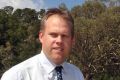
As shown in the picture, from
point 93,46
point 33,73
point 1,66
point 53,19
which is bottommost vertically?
point 1,66

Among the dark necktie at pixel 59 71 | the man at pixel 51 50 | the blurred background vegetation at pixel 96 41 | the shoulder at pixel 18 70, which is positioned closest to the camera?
the shoulder at pixel 18 70

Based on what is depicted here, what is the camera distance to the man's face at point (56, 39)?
2727 millimetres

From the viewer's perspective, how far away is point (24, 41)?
4134 cm

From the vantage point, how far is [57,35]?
2721 millimetres

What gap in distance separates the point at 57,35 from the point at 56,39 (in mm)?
28

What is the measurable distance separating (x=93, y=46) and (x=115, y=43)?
1.79m

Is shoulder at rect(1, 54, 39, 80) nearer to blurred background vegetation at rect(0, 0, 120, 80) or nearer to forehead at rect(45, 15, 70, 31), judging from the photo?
forehead at rect(45, 15, 70, 31)

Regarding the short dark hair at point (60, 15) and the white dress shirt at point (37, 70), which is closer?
the white dress shirt at point (37, 70)

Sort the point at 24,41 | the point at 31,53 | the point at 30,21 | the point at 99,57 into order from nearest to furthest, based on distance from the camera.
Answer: the point at 99,57 < the point at 31,53 < the point at 24,41 < the point at 30,21

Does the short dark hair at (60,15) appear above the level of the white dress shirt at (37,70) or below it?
above

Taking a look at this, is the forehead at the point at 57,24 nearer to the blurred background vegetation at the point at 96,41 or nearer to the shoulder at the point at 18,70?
the shoulder at the point at 18,70

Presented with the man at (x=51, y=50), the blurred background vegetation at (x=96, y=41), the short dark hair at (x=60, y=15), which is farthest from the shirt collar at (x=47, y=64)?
the blurred background vegetation at (x=96, y=41)

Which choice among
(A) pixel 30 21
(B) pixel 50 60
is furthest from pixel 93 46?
(B) pixel 50 60

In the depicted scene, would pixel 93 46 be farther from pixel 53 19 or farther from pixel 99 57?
pixel 53 19
